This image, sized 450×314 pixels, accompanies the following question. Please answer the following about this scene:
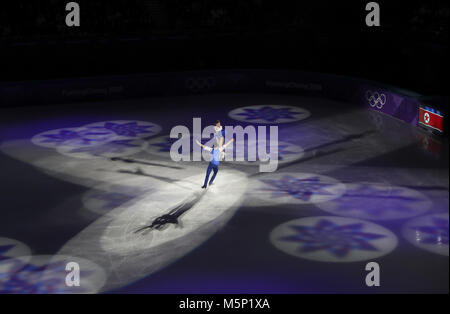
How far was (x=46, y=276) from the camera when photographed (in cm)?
1117

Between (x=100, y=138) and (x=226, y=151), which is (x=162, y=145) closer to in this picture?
(x=226, y=151)

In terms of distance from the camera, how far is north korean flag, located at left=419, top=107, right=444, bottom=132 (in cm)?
1891

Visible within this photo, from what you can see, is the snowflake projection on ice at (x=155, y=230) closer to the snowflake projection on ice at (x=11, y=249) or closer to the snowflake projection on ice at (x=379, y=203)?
the snowflake projection on ice at (x=11, y=249)

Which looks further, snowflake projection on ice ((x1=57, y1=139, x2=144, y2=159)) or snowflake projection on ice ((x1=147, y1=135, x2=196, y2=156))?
snowflake projection on ice ((x1=147, y1=135, x2=196, y2=156))

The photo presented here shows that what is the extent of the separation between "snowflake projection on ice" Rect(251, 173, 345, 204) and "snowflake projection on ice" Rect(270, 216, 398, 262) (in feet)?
4.32

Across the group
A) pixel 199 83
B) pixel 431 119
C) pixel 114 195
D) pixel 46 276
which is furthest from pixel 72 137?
pixel 431 119

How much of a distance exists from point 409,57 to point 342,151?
18.5ft

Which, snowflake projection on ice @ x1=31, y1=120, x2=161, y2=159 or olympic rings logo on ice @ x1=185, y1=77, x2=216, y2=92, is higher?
olympic rings logo on ice @ x1=185, y1=77, x2=216, y2=92

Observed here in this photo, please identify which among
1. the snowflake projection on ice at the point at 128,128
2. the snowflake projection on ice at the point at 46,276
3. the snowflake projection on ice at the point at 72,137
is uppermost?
the snowflake projection on ice at the point at 128,128

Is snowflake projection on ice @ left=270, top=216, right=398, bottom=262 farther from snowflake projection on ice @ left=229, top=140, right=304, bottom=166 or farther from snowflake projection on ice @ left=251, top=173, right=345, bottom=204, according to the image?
snowflake projection on ice @ left=229, top=140, right=304, bottom=166

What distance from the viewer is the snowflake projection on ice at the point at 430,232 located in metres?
12.0

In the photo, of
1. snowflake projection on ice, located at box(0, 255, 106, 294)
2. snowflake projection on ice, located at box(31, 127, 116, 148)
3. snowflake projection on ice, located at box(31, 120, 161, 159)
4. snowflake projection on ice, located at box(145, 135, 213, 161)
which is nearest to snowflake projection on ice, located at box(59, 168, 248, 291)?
snowflake projection on ice, located at box(0, 255, 106, 294)

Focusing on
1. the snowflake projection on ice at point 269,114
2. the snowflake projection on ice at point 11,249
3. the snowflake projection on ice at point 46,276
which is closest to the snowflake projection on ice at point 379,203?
the snowflake projection on ice at point 46,276

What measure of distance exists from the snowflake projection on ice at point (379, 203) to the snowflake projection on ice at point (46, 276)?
5880 millimetres
